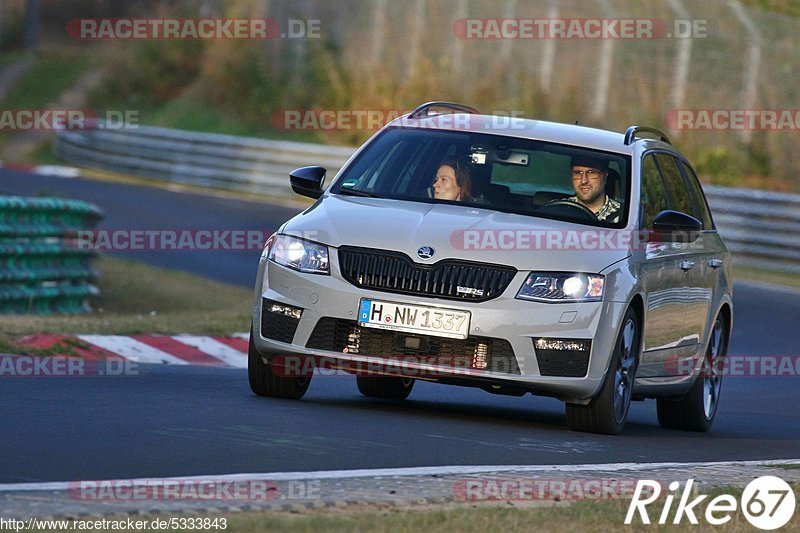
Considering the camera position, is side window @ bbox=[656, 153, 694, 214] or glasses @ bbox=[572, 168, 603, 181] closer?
glasses @ bbox=[572, 168, 603, 181]

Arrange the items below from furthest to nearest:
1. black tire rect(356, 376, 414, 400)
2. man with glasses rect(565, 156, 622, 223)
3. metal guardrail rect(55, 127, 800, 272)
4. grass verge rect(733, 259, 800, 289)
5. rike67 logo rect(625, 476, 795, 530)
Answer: metal guardrail rect(55, 127, 800, 272)
grass verge rect(733, 259, 800, 289)
black tire rect(356, 376, 414, 400)
man with glasses rect(565, 156, 622, 223)
rike67 logo rect(625, 476, 795, 530)

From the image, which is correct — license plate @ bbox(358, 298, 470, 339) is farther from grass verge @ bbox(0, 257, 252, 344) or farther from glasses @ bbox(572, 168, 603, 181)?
grass verge @ bbox(0, 257, 252, 344)

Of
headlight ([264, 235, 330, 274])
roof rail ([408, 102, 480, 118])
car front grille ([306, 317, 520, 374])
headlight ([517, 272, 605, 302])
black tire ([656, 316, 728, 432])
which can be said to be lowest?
black tire ([656, 316, 728, 432])

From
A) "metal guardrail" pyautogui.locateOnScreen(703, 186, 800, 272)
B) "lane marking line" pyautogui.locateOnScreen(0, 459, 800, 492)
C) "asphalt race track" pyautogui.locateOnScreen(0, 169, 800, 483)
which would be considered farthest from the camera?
"metal guardrail" pyautogui.locateOnScreen(703, 186, 800, 272)

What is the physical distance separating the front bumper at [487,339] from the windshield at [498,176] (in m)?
0.92

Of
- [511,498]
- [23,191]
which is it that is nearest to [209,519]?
[511,498]

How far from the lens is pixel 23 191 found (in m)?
27.2

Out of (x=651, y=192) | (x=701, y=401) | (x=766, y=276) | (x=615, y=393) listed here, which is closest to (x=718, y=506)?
(x=615, y=393)

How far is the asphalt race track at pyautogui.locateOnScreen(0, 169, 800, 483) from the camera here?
6949 mm

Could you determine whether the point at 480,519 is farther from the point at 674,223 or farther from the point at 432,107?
the point at 432,107

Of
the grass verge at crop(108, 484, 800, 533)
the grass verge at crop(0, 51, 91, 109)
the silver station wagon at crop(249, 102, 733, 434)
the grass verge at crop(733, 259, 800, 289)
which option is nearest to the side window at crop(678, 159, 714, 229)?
the silver station wagon at crop(249, 102, 733, 434)

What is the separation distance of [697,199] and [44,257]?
7511 millimetres

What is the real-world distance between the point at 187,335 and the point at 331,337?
5.27m

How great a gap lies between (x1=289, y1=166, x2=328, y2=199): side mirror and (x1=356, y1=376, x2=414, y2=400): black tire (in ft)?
4.43
